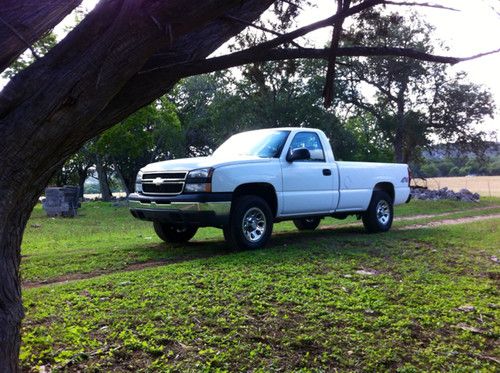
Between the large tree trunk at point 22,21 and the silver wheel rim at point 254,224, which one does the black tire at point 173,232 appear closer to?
the silver wheel rim at point 254,224

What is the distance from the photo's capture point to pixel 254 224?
8133 mm

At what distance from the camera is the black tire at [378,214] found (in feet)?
34.6

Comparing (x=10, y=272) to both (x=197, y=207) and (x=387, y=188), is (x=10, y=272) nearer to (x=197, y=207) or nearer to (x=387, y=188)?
(x=197, y=207)

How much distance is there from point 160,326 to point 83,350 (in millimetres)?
658

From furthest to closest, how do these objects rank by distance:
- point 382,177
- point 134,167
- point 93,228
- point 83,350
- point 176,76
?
point 134,167 < point 93,228 < point 382,177 < point 83,350 < point 176,76

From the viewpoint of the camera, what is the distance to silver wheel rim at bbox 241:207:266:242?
8.00m

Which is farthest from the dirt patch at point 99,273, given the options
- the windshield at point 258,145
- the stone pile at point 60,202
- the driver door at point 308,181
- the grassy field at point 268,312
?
the stone pile at point 60,202

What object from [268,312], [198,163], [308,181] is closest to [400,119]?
[308,181]

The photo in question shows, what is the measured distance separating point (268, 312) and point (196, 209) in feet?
10.8

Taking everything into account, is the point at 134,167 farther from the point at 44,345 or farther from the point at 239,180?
the point at 44,345

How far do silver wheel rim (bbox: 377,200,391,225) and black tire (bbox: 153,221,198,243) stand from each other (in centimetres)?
401

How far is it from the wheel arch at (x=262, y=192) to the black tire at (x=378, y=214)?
9.08ft

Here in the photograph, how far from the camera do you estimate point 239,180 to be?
7910mm

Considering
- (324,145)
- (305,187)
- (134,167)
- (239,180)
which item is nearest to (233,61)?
(239,180)
